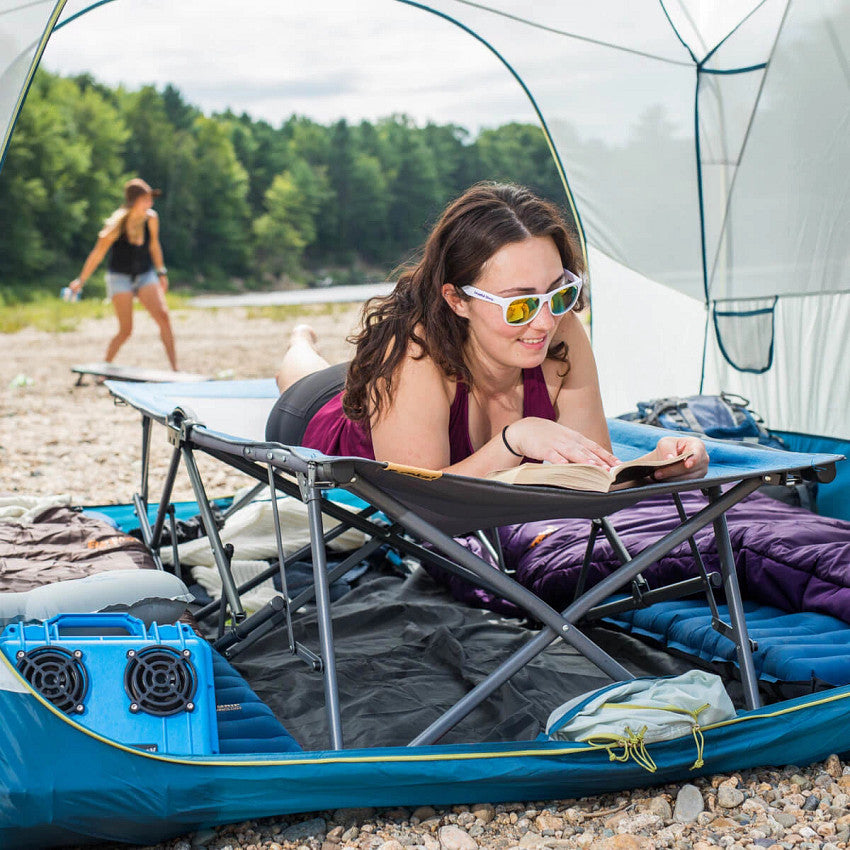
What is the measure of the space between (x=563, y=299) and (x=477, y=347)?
0.72ft

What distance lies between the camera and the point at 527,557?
275 cm

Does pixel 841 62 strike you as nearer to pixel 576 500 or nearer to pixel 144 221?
pixel 576 500

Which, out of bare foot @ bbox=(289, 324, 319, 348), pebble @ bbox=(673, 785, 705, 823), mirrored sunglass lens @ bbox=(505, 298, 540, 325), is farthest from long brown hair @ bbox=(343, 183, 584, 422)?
bare foot @ bbox=(289, 324, 319, 348)

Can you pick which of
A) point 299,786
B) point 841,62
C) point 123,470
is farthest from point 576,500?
point 123,470

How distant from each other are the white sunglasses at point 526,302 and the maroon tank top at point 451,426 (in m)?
0.22

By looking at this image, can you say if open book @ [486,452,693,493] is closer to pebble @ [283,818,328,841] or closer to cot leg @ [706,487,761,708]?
cot leg @ [706,487,761,708]

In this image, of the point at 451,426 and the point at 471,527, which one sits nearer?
the point at 471,527

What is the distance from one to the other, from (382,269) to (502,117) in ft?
15.6

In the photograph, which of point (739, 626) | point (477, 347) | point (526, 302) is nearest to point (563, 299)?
point (526, 302)

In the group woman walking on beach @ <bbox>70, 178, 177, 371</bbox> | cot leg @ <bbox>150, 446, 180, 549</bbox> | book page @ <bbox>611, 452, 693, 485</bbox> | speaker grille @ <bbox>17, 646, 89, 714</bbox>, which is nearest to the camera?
speaker grille @ <bbox>17, 646, 89, 714</bbox>

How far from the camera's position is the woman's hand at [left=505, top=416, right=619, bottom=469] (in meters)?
1.89

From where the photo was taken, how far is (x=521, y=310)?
196cm

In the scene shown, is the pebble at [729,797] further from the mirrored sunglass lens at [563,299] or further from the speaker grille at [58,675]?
the speaker grille at [58,675]

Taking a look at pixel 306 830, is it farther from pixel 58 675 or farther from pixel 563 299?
pixel 563 299
